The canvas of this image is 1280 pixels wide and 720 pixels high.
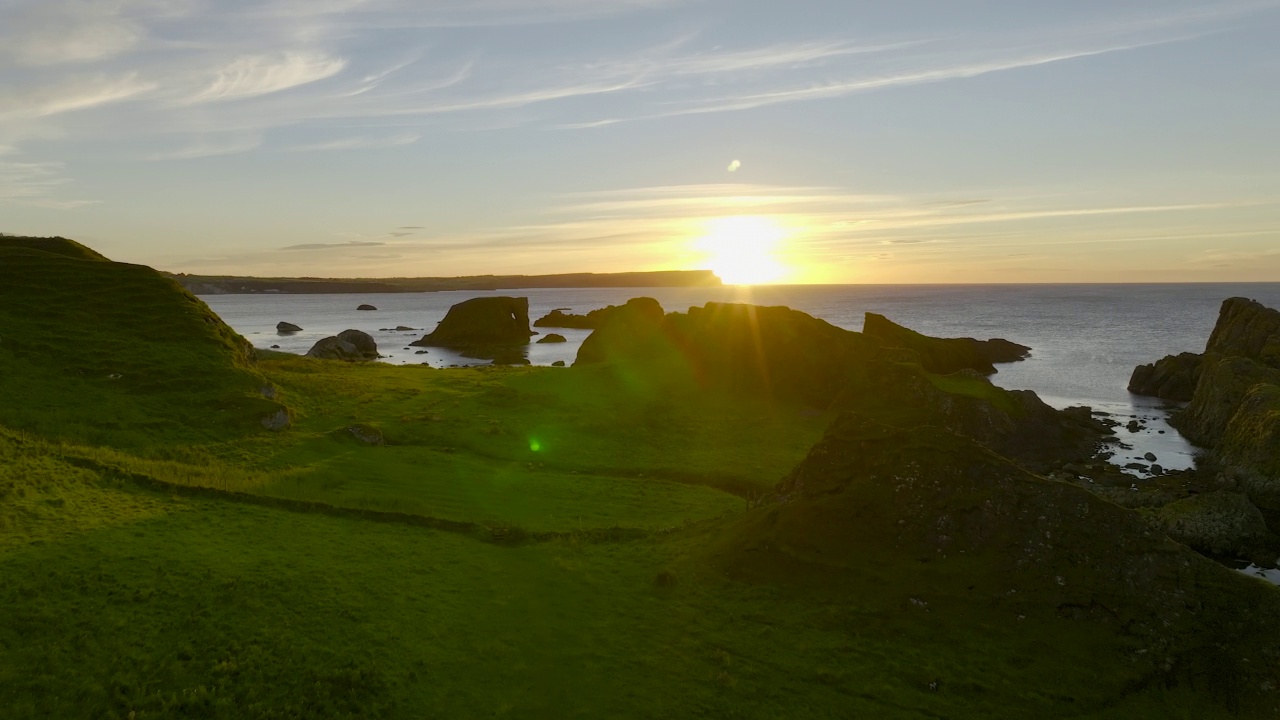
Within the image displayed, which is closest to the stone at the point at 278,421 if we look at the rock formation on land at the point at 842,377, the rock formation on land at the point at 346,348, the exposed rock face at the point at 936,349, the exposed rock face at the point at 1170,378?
the rock formation on land at the point at 842,377

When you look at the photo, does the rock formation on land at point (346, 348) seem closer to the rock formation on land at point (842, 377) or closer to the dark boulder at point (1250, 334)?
the rock formation on land at point (842, 377)

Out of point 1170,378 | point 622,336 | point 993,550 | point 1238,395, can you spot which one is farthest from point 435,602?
point 1170,378

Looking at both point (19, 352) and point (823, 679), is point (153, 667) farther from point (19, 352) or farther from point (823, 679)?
point (19, 352)

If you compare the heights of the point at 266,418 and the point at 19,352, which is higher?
the point at 19,352

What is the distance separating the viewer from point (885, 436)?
1110 inches

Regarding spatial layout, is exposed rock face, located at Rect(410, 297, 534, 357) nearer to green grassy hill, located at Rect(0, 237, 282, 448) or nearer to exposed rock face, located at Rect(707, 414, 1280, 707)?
green grassy hill, located at Rect(0, 237, 282, 448)

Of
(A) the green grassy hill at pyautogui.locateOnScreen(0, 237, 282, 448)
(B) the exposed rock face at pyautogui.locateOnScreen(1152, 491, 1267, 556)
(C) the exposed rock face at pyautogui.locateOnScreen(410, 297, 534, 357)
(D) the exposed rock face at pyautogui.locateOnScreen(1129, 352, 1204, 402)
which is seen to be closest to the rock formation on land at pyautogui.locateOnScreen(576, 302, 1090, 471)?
(B) the exposed rock face at pyautogui.locateOnScreen(1152, 491, 1267, 556)

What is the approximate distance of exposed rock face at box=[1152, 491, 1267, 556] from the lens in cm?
3788

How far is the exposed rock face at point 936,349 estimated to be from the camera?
3620 inches

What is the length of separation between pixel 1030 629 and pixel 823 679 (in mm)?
6886

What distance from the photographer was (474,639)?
21891 millimetres

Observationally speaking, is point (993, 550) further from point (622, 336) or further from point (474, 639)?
point (622, 336)

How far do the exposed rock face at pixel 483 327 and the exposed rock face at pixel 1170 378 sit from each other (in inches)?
4159

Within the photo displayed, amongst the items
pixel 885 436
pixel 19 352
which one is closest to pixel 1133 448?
pixel 885 436
